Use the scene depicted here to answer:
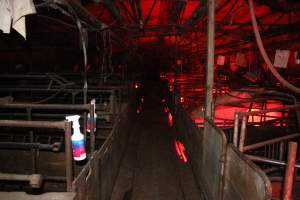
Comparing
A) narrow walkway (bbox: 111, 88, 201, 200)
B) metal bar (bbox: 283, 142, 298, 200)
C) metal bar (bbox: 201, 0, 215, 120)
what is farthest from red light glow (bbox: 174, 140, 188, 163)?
metal bar (bbox: 283, 142, 298, 200)

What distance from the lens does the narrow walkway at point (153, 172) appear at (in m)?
5.27

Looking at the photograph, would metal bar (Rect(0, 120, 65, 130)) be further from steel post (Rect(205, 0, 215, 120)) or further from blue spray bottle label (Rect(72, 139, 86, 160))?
steel post (Rect(205, 0, 215, 120))

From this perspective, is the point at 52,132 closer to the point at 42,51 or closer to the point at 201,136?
the point at 201,136

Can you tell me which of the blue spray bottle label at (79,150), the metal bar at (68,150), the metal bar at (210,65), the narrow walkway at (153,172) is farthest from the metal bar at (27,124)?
the narrow walkway at (153,172)

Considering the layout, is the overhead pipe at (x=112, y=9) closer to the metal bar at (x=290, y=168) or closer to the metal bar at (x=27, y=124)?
the metal bar at (x=27, y=124)

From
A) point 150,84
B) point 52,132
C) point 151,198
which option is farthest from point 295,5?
point 150,84

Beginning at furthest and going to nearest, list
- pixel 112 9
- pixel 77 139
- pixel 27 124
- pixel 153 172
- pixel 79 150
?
pixel 153 172 < pixel 112 9 < pixel 79 150 < pixel 77 139 < pixel 27 124

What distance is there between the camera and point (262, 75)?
10977 millimetres

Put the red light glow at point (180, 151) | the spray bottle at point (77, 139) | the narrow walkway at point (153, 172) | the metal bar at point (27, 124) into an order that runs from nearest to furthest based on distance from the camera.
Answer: the metal bar at point (27, 124), the spray bottle at point (77, 139), the narrow walkway at point (153, 172), the red light glow at point (180, 151)

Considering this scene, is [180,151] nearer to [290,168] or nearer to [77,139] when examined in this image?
[77,139]

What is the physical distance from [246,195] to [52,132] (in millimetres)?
4169

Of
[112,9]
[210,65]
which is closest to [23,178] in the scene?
[210,65]

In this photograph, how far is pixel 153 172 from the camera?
626cm

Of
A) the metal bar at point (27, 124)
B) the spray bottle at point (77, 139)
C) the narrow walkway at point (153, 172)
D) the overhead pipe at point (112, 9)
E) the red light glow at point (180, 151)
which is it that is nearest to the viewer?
the metal bar at point (27, 124)
